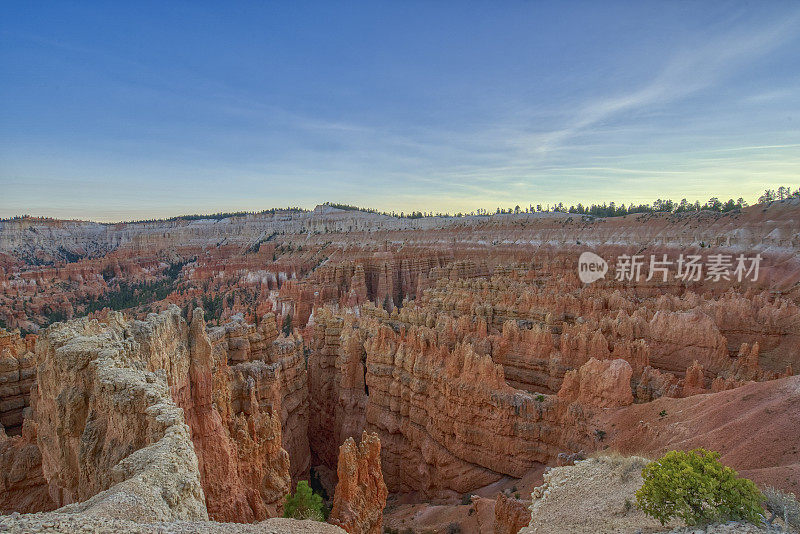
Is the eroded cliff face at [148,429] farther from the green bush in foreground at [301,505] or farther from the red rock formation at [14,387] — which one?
the red rock formation at [14,387]

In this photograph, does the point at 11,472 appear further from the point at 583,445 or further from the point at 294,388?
the point at 583,445

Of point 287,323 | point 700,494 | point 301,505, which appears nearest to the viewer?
point 700,494

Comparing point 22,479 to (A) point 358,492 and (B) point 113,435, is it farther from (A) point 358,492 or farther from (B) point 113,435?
(A) point 358,492

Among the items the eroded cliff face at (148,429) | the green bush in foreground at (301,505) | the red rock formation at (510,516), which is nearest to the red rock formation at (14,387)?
the eroded cliff face at (148,429)

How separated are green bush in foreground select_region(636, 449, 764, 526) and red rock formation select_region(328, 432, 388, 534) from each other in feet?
26.3

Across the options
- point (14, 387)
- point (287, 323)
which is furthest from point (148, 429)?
point (287, 323)

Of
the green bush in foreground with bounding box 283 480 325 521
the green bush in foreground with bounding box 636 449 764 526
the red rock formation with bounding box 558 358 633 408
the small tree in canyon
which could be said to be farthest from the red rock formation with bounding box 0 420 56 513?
the small tree in canyon

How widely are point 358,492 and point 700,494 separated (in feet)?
29.9

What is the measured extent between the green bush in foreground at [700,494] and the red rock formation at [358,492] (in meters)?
8.01

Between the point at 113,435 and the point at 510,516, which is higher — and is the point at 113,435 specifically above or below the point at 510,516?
above

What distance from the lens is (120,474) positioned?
603 centimetres

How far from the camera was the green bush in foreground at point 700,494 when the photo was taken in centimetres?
622

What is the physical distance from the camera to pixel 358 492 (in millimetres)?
12508

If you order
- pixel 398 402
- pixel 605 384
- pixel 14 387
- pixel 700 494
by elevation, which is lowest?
pixel 398 402
